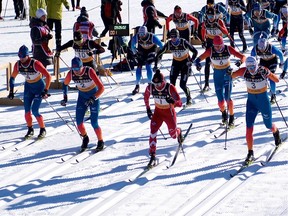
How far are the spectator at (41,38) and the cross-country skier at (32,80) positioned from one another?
291 cm

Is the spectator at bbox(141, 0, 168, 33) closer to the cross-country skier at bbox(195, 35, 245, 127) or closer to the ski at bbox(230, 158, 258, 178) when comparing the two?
the cross-country skier at bbox(195, 35, 245, 127)

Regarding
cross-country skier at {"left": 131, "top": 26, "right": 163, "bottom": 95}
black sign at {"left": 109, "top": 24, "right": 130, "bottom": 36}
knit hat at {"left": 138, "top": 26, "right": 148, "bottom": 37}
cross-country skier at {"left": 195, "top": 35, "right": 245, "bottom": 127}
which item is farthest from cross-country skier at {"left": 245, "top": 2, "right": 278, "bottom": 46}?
cross-country skier at {"left": 195, "top": 35, "right": 245, "bottom": 127}

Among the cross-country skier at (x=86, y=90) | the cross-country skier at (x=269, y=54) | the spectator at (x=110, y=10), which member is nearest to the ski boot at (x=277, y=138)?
the cross-country skier at (x=269, y=54)

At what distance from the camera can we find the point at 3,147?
1525 centimetres

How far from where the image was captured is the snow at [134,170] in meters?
12.0

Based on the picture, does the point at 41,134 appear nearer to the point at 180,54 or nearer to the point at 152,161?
the point at 152,161

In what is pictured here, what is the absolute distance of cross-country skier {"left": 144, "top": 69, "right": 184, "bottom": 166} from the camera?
13406 mm

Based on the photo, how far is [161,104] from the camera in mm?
13602

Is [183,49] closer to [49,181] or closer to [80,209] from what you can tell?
[49,181]

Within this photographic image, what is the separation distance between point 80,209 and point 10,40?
14082 mm

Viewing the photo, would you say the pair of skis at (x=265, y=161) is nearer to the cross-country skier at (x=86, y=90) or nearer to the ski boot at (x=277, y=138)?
the ski boot at (x=277, y=138)

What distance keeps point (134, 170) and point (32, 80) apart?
275 cm

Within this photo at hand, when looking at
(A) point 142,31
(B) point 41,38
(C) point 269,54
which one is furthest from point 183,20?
(C) point 269,54

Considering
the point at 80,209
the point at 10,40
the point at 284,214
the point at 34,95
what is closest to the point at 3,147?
the point at 34,95
